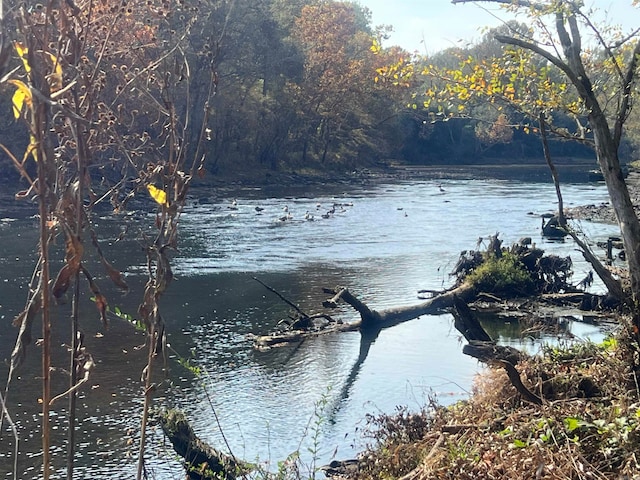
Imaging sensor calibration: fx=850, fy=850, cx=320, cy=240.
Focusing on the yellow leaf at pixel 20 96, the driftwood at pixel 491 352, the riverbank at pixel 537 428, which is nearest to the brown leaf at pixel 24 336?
the yellow leaf at pixel 20 96

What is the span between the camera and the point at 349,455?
10469mm

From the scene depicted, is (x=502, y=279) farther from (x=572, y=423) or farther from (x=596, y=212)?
(x=596, y=212)

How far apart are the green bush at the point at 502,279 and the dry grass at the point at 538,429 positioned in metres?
10.7

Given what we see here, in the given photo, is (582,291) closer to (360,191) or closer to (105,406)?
(105,406)

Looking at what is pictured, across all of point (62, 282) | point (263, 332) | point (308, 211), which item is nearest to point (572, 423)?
point (62, 282)

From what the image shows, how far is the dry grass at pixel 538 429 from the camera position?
563 cm

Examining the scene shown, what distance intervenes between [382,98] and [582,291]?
60.1m

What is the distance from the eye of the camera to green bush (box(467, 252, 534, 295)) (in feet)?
64.7

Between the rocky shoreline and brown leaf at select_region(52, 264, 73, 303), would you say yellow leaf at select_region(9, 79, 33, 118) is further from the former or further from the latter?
the rocky shoreline

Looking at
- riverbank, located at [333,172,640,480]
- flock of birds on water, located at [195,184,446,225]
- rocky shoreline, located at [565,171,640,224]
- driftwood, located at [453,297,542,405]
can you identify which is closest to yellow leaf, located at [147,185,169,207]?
riverbank, located at [333,172,640,480]

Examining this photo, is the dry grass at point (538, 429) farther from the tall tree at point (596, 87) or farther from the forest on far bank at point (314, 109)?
the forest on far bank at point (314, 109)

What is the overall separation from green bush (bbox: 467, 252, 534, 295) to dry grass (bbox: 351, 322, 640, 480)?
35.1 feet

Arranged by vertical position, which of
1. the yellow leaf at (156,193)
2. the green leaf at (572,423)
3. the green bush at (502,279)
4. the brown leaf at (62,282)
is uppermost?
the yellow leaf at (156,193)

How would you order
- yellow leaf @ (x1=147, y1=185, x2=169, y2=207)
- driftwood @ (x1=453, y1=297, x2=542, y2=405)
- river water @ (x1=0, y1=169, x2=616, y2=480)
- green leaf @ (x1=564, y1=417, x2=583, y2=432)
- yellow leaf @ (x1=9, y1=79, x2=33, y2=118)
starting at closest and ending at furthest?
yellow leaf @ (x1=9, y1=79, x2=33, y2=118) → yellow leaf @ (x1=147, y1=185, x2=169, y2=207) → green leaf @ (x1=564, y1=417, x2=583, y2=432) → driftwood @ (x1=453, y1=297, x2=542, y2=405) → river water @ (x1=0, y1=169, x2=616, y2=480)
